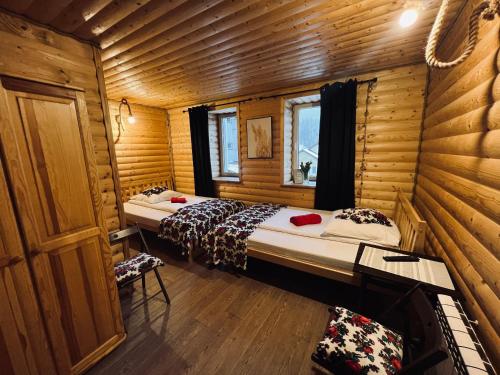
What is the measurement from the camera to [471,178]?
122 cm

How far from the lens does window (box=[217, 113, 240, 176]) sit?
14.9 ft

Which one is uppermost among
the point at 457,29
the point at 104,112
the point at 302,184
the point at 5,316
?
the point at 457,29

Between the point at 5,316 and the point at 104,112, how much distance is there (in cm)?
170

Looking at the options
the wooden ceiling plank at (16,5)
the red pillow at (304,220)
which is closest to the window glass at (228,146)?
the red pillow at (304,220)

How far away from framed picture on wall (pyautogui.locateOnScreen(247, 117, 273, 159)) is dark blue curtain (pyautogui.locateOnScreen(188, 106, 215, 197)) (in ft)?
3.42

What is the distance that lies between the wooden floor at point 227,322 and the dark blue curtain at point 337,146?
Answer: 132cm

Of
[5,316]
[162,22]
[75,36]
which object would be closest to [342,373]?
[5,316]

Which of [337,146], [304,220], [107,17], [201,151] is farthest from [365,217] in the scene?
[201,151]

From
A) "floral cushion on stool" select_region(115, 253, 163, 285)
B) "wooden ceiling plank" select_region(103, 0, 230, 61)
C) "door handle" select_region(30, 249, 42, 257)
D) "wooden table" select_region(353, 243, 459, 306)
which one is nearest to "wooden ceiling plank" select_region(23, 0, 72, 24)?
"wooden ceiling plank" select_region(103, 0, 230, 61)

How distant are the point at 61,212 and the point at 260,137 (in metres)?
3.01

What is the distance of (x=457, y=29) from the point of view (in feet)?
5.36

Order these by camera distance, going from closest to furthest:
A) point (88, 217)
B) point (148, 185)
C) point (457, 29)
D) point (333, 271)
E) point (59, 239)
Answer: point (59, 239) < point (88, 217) < point (457, 29) < point (333, 271) < point (148, 185)

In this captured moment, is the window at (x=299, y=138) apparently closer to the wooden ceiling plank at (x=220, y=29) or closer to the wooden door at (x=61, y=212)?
the wooden ceiling plank at (x=220, y=29)

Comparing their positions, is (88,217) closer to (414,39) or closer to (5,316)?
(5,316)
